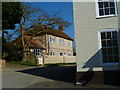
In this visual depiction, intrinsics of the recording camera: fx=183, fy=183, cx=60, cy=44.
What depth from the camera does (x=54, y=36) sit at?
4119cm

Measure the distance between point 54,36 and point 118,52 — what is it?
3085 cm

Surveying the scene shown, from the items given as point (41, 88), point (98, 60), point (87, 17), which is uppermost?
point (87, 17)

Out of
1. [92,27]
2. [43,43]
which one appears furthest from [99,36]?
[43,43]

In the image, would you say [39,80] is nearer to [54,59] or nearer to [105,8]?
[105,8]

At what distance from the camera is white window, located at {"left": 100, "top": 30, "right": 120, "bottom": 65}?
10.9 metres

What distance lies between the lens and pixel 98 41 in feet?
36.3

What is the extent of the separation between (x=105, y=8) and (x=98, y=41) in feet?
7.10

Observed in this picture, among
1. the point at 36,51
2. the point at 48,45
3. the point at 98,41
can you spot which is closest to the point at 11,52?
the point at 36,51

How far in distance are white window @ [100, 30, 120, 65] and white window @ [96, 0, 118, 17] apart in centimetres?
117

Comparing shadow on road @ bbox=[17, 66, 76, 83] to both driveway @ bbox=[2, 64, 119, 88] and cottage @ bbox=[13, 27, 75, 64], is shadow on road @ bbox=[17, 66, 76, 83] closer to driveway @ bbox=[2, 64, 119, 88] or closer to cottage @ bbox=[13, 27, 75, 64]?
driveway @ bbox=[2, 64, 119, 88]

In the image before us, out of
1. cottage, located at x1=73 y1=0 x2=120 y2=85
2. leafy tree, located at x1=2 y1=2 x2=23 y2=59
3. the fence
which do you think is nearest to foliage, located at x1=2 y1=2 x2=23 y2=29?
leafy tree, located at x1=2 y1=2 x2=23 y2=59

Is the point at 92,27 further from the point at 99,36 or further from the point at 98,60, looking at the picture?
the point at 98,60

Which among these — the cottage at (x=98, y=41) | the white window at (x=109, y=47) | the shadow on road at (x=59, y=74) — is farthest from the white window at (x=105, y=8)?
the shadow on road at (x=59, y=74)

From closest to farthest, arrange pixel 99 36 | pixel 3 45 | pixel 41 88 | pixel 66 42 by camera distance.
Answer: pixel 41 88
pixel 99 36
pixel 3 45
pixel 66 42
